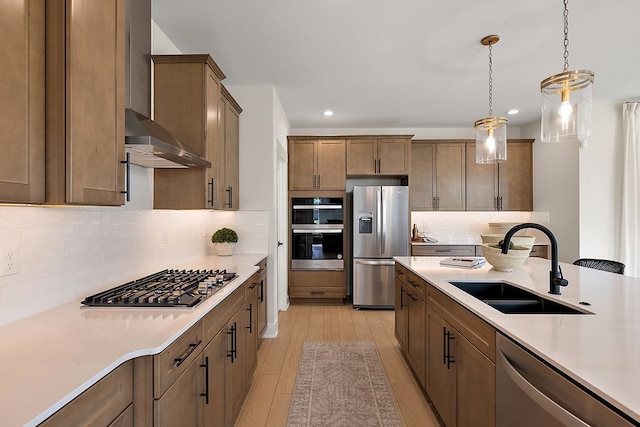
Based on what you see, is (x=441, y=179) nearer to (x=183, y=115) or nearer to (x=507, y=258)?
(x=507, y=258)

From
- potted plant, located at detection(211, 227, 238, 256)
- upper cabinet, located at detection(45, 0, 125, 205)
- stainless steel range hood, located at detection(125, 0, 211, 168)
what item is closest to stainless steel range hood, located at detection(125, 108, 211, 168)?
stainless steel range hood, located at detection(125, 0, 211, 168)

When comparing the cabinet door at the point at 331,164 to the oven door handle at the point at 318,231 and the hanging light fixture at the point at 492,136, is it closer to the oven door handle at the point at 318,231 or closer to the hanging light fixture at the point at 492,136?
the oven door handle at the point at 318,231

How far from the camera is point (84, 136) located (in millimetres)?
1182

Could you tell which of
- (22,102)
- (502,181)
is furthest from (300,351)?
(502,181)

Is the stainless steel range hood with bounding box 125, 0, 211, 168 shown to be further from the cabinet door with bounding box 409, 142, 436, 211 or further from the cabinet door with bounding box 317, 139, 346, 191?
the cabinet door with bounding box 409, 142, 436, 211

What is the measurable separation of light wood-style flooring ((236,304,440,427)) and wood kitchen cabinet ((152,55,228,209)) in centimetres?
151

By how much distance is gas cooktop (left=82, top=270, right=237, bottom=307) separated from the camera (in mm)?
1514

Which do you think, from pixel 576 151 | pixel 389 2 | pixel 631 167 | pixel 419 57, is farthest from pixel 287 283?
pixel 631 167

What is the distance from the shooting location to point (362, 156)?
4961 mm

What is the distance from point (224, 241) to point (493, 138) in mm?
2578

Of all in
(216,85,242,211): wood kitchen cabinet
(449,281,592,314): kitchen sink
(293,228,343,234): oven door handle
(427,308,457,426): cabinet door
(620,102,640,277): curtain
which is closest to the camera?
(449,281,592,314): kitchen sink

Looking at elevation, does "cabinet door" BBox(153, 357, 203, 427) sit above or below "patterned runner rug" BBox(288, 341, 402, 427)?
above

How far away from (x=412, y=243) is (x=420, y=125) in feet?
6.34

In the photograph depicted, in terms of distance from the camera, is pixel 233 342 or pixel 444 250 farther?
pixel 444 250
